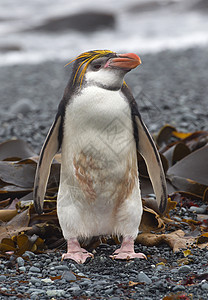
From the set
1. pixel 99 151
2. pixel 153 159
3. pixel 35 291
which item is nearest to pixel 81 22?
pixel 153 159

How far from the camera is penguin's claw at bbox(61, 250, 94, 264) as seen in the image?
348 centimetres

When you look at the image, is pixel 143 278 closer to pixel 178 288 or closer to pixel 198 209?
pixel 178 288

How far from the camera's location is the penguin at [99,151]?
3375 mm

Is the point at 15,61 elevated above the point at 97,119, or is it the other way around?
the point at 97,119

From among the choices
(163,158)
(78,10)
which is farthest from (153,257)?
(78,10)

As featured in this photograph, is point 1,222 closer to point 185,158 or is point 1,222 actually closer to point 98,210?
point 98,210

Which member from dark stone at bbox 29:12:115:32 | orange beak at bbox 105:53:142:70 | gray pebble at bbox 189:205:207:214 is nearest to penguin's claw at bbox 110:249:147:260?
gray pebble at bbox 189:205:207:214

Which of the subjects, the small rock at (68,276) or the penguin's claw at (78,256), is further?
the penguin's claw at (78,256)

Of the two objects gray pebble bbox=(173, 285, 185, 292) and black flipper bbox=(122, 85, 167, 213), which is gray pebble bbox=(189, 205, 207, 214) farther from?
gray pebble bbox=(173, 285, 185, 292)

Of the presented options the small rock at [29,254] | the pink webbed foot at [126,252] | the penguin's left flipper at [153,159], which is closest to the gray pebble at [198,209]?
the penguin's left flipper at [153,159]

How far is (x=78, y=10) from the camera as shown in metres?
26.5

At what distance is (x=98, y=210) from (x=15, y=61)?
45.9 feet

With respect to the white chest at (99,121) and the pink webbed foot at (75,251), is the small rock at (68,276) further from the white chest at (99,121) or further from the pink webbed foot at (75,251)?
the white chest at (99,121)

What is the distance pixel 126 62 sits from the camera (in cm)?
331
